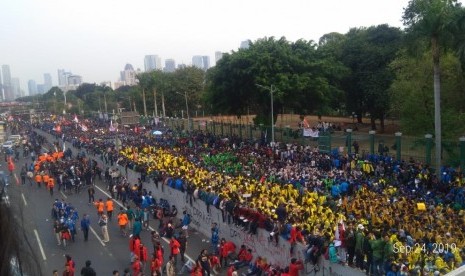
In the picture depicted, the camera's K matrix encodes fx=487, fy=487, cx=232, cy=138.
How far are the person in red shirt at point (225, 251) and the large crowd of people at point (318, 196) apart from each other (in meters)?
0.74

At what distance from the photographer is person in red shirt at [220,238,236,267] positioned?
1642cm

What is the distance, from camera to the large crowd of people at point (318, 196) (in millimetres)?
12023

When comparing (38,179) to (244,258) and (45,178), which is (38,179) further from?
(244,258)

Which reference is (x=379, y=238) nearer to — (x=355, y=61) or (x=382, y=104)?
(x=382, y=104)

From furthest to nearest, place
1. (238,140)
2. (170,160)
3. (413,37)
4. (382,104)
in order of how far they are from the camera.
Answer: (382,104)
(238,140)
(170,160)
(413,37)

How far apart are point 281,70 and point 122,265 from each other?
1039 inches

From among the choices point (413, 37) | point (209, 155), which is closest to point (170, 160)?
point (209, 155)

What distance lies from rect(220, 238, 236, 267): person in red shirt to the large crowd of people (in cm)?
74

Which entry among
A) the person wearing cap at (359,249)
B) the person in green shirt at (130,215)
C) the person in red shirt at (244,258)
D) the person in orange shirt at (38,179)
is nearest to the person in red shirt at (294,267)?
the person wearing cap at (359,249)

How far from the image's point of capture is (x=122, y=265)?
16984 mm

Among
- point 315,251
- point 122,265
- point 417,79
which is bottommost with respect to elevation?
point 122,265

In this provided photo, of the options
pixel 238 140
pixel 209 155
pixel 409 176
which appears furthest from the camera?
pixel 238 140

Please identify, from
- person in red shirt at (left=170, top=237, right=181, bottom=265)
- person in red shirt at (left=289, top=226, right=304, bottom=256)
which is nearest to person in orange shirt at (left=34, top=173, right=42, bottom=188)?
person in red shirt at (left=170, top=237, right=181, bottom=265)

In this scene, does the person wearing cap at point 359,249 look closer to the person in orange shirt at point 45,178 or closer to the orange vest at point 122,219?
the orange vest at point 122,219
